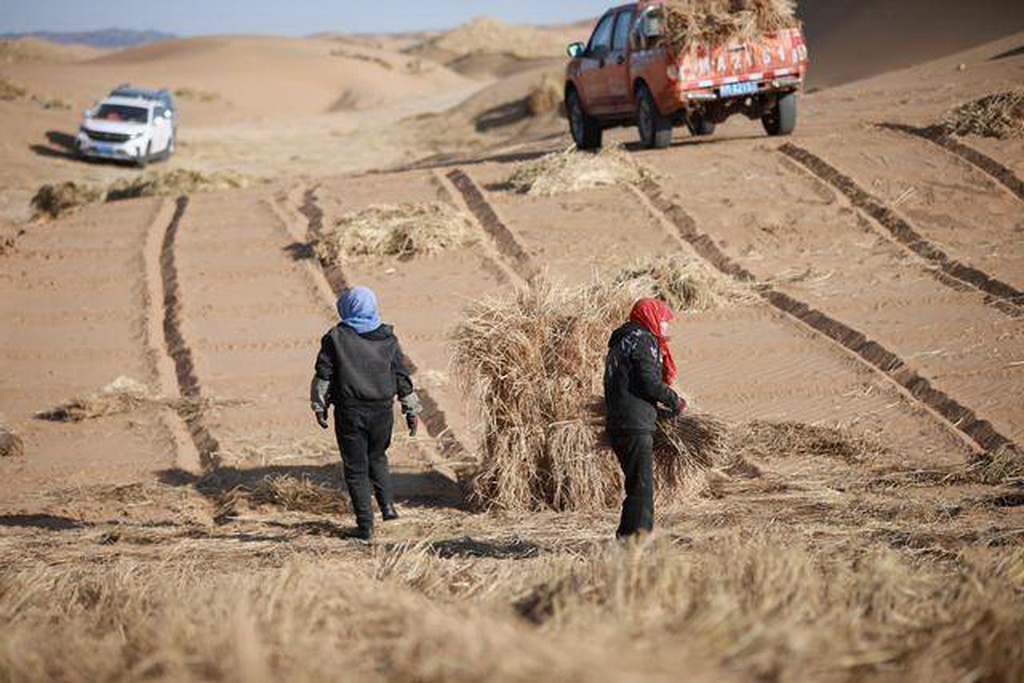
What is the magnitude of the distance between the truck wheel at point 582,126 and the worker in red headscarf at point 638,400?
1312 centimetres

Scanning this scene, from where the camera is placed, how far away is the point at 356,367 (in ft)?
28.8

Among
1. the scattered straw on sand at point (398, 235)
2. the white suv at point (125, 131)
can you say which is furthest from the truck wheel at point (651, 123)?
the white suv at point (125, 131)

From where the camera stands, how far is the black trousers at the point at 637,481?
7.82 metres

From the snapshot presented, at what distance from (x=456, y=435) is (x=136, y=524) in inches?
112

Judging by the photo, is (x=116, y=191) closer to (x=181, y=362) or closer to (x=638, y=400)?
(x=181, y=362)

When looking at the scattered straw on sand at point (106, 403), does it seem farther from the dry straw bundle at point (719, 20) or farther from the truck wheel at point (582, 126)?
the truck wheel at point (582, 126)

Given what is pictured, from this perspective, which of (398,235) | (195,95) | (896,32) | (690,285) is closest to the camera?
(690,285)

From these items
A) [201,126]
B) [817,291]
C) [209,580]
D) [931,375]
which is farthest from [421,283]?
[201,126]

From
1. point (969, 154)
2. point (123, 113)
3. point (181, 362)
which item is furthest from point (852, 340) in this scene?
point (123, 113)

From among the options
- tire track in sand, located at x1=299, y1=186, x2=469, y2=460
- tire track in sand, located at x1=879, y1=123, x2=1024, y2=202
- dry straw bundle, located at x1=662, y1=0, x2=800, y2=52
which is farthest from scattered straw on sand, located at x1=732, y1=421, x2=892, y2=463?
dry straw bundle, located at x1=662, y1=0, x2=800, y2=52

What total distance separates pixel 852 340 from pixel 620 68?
25.0 ft

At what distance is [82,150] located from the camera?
32562mm

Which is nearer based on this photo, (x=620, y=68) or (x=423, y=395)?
(x=423, y=395)

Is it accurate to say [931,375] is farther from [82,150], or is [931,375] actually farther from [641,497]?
[82,150]
